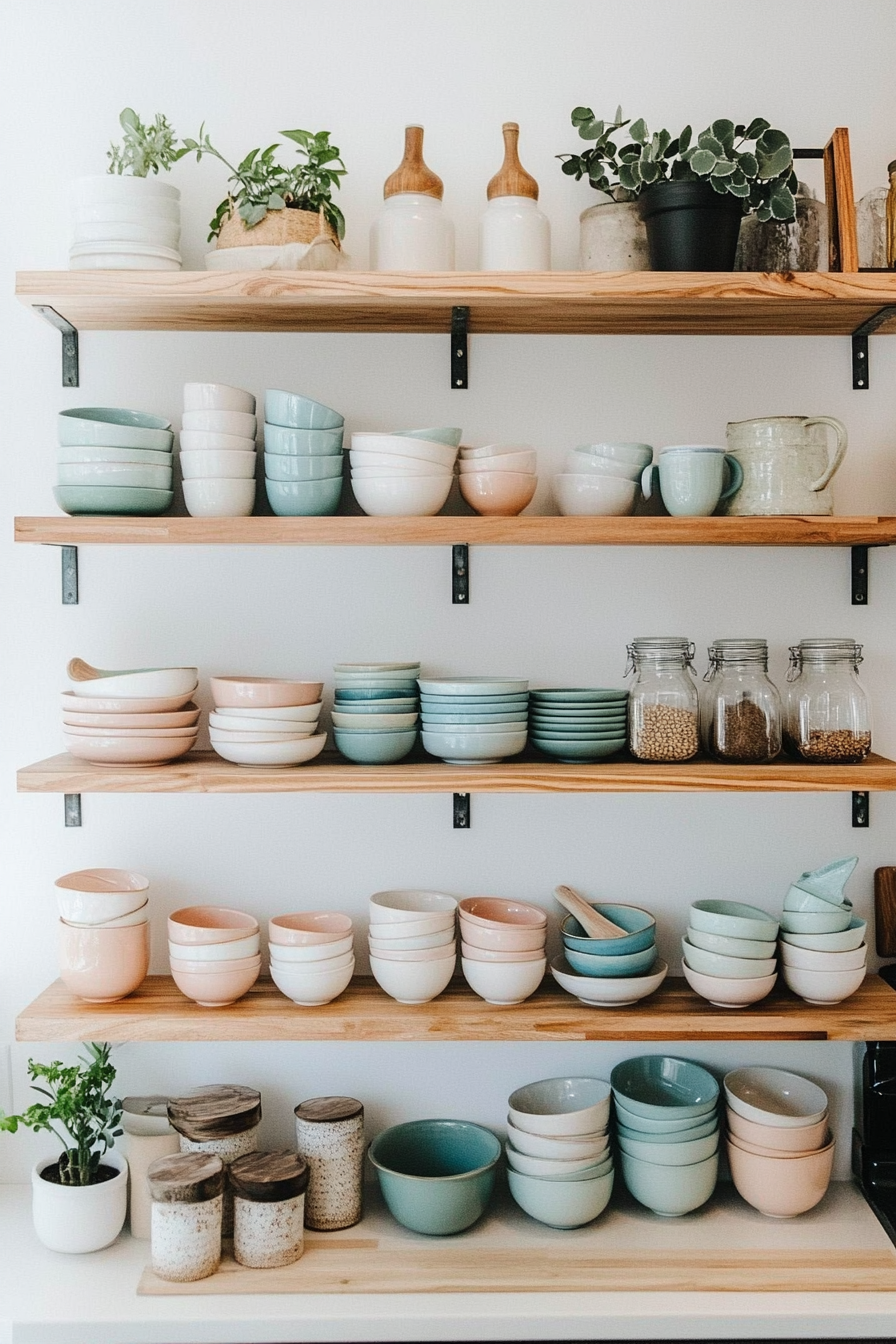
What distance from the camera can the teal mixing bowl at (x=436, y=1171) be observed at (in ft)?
5.70

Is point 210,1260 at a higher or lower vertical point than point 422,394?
lower

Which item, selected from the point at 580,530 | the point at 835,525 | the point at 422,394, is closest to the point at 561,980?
the point at 580,530

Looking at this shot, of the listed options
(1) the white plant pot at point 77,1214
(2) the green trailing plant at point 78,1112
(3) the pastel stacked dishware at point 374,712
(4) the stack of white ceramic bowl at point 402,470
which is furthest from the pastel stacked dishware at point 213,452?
(1) the white plant pot at point 77,1214

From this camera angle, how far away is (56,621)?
76.2 inches

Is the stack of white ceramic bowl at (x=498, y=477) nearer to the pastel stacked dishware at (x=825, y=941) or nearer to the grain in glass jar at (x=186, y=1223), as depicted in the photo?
the pastel stacked dishware at (x=825, y=941)

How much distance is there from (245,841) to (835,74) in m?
1.63

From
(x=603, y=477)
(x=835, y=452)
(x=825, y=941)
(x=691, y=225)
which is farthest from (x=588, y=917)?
(x=691, y=225)

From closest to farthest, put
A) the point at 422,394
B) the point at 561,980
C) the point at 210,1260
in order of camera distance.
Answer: the point at 210,1260 < the point at 561,980 < the point at 422,394

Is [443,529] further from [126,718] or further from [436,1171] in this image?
[436,1171]

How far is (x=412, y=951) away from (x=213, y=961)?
308 mm

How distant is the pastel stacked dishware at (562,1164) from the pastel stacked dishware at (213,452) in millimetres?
1065

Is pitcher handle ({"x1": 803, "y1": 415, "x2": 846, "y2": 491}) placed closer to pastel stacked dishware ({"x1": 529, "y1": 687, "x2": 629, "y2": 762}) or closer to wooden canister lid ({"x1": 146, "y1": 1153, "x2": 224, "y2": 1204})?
pastel stacked dishware ({"x1": 529, "y1": 687, "x2": 629, "y2": 762})

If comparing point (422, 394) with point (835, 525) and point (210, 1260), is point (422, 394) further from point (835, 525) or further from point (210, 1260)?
point (210, 1260)

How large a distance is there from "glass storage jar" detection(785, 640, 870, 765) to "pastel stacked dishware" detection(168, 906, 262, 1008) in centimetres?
92
